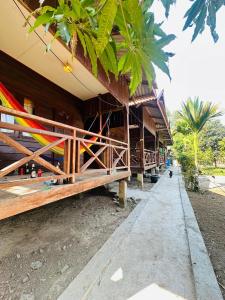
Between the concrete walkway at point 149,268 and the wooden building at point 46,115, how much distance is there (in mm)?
1031

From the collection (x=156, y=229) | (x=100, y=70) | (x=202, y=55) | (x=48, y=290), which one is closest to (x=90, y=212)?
(x=156, y=229)

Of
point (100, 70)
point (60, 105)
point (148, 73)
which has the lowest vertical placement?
point (148, 73)

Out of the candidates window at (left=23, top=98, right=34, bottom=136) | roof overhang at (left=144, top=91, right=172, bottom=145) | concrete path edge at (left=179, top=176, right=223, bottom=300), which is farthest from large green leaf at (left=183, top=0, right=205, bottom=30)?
roof overhang at (left=144, top=91, right=172, bottom=145)

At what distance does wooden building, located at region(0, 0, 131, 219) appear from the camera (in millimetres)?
1929

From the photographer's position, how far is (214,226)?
3.72m

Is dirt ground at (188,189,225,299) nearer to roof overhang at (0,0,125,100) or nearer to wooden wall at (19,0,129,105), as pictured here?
wooden wall at (19,0,129,105)

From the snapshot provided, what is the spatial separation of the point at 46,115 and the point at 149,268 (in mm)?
4013

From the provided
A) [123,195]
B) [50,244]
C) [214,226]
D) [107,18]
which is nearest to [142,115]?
[123,195]

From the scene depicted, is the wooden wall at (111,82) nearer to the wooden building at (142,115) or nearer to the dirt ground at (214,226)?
A: the wooden building at (142,115)

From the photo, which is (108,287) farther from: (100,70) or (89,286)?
(100,70)

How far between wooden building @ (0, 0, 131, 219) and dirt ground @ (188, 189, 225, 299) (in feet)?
6.98

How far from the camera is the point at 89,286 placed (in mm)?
1933

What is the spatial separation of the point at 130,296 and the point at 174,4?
2.46 meters

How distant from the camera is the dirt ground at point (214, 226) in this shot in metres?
2.40
